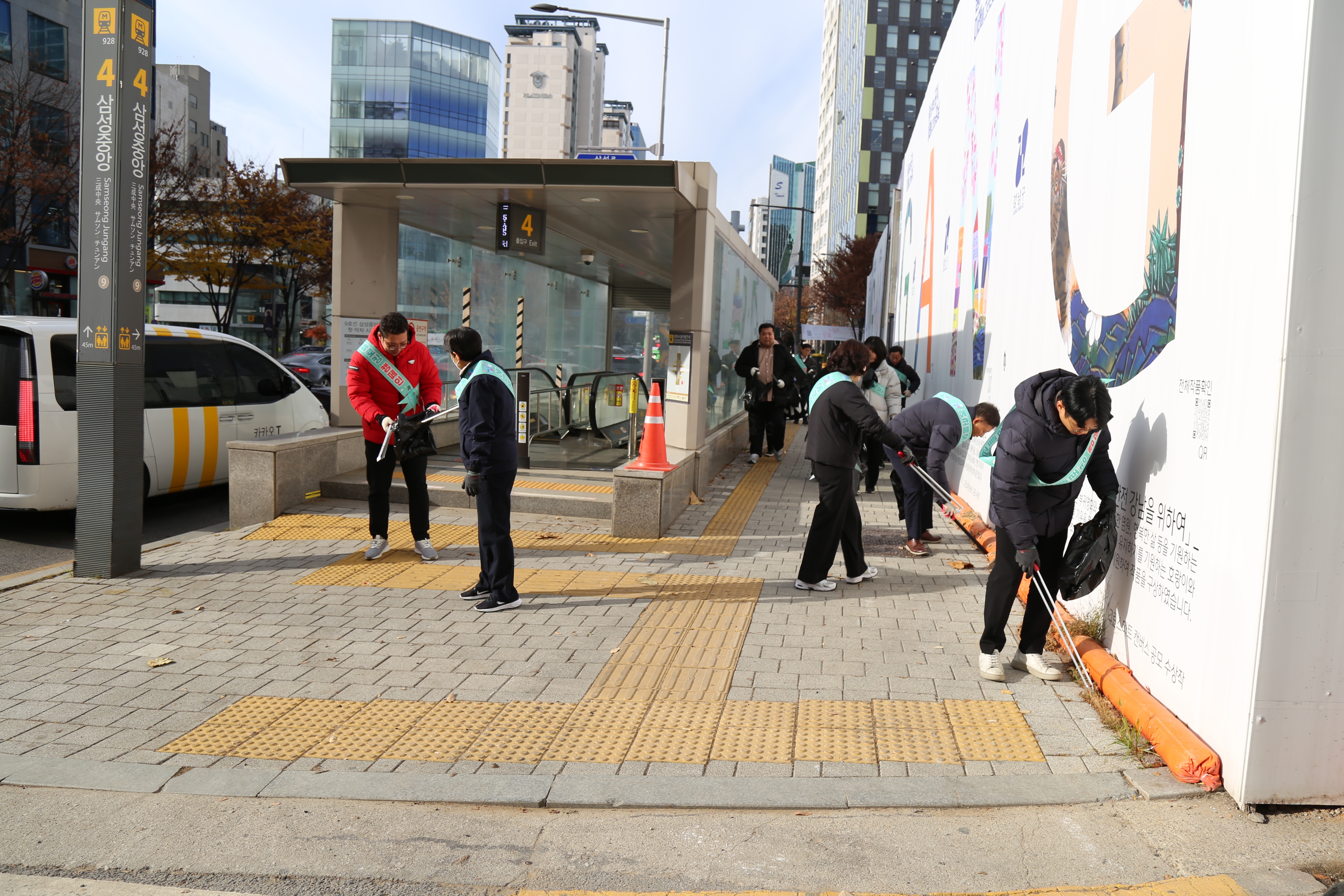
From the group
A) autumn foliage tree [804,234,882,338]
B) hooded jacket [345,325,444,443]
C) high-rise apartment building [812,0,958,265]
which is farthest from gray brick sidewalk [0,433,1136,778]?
high-rise apartment building [812,0,958,265]

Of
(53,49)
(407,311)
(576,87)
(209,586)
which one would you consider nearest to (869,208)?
(576,87)

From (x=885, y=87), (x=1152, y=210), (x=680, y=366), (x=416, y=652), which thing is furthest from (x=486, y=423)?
(x=885, y=87)

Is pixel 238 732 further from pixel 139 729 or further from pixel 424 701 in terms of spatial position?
pixel 424 701

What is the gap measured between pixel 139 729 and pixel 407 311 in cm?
877

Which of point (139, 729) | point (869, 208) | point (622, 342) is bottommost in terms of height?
point (139, 729)

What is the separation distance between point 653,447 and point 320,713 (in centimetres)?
470

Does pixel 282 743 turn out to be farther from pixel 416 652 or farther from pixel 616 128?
pixel 616 128

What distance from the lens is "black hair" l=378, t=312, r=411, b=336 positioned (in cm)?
713

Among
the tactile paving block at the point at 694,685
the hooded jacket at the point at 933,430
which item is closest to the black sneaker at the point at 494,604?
the tactile paving block at the point at 694,685

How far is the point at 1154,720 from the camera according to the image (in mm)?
4062

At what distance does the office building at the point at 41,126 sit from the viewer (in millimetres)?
26391

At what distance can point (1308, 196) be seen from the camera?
10.8 feet

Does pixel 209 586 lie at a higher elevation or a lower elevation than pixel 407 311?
lower

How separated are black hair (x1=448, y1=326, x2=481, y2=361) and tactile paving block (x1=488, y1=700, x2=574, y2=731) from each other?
97.6 inches
